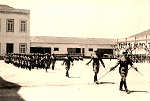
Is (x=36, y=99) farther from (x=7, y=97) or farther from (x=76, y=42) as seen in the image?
(x=76, y=42)

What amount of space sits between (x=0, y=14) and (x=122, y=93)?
1203 inches

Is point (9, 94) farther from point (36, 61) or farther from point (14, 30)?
point (14, 30)

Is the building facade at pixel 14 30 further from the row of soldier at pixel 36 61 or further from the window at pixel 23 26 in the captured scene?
the row of soldier at pixel 36 61

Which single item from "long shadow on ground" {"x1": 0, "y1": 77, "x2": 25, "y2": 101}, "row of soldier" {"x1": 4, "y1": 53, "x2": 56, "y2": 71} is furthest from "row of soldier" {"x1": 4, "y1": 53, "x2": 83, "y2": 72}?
"long shadow on ground" {"x1": 0, "y1": 77, "x2": 25, "y2": 101}

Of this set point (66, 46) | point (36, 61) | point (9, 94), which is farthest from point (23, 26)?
point (9, 94)

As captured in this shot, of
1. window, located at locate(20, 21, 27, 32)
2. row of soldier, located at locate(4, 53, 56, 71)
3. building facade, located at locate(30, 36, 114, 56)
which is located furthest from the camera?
building facade, located at locate(30, 36, 114, 56)

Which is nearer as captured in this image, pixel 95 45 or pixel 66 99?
pixel 66 99

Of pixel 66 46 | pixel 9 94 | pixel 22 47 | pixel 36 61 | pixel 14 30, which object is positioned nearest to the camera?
pixel 9 94

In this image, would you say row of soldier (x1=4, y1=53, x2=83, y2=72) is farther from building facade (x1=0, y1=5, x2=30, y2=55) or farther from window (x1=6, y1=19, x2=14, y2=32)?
window (x1=6, y1=19, x2=14, y2=32)

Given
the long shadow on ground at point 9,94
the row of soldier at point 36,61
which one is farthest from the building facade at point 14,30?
the long shadow on ground at point 9,94

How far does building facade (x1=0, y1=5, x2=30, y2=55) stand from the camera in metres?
38.8

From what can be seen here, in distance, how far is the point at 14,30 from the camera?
39062 mm

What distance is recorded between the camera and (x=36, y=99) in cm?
920

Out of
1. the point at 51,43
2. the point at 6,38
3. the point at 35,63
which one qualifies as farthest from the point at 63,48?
the point at 35,63
